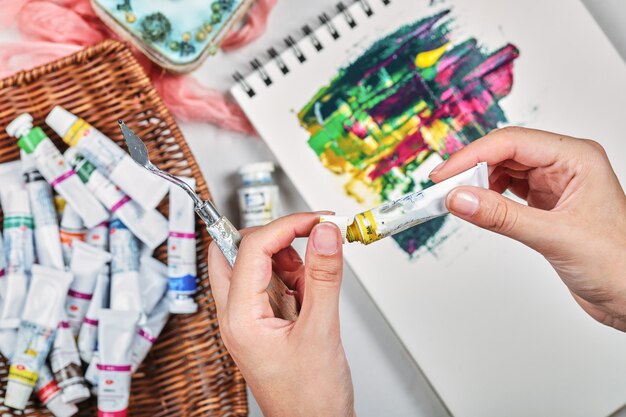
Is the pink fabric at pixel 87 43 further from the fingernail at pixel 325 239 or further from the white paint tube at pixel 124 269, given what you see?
the fingernail at pixel 325 239

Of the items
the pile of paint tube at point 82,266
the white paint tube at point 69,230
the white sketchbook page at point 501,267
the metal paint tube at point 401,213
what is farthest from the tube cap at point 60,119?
the metal paint tube at point 401,213

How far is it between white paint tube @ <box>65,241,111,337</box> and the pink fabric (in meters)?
0.24

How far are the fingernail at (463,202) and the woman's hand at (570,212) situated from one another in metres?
Answer: 0.01

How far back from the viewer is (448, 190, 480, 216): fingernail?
57cm

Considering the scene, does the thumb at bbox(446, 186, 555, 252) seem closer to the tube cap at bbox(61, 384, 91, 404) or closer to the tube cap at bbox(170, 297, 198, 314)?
the tube cap at bbox(170, 297, 198, 314)

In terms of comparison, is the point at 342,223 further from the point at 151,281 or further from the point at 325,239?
the point at 151,281

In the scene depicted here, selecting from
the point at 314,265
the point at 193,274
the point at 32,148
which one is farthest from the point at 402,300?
the point at 32,148

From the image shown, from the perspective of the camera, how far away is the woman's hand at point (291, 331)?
55 cm

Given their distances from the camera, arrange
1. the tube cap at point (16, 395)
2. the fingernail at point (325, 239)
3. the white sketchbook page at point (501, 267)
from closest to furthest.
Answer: the fingernail at point (325, 239), the tube cap at point (16, 395), the white sketchbook page at point (501, 267)

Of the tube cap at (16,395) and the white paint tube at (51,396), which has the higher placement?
the tube cap at (16,395)

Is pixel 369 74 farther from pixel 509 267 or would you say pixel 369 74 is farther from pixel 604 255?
pixel 604 255

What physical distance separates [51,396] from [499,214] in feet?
2.04

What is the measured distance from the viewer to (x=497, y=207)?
58 centimetres

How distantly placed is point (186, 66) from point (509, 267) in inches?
21.3
